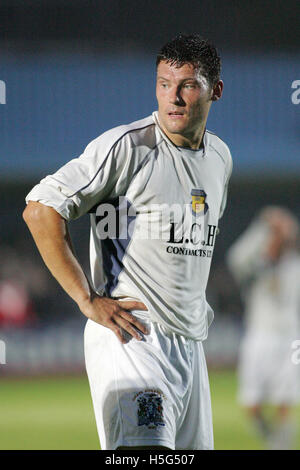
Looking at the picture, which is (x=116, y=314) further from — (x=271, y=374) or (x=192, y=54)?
(x=271, y=374)

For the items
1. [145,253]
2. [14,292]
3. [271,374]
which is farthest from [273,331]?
[145,253]

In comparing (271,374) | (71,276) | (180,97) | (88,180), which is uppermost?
(180,97)

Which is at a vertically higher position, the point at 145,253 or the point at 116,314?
the point at 145,253

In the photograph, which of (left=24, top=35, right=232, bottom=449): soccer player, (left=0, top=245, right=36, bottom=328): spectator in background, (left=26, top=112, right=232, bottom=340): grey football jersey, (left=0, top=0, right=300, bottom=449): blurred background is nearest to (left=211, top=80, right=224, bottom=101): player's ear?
(left=24, top=35, right=232, bottom=449): soccer player

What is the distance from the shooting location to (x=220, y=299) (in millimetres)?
8203

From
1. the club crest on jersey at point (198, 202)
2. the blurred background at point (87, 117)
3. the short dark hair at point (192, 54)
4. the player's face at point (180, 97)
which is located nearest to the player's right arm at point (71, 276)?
the club crest on jersey at point (198, 202)

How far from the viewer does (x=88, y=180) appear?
2.38 meters

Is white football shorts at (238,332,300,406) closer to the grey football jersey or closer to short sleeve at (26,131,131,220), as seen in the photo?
the grey football jersey

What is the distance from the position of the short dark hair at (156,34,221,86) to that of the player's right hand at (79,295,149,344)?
0.77 metres

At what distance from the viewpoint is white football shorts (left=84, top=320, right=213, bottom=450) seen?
2.31m

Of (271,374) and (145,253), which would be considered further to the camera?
(271,374)

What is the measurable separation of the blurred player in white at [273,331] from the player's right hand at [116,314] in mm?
3464

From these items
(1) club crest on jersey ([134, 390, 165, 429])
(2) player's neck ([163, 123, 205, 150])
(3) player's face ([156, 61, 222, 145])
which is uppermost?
(3) player's face ([156, 61, 222, 145])

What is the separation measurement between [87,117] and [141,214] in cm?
483
